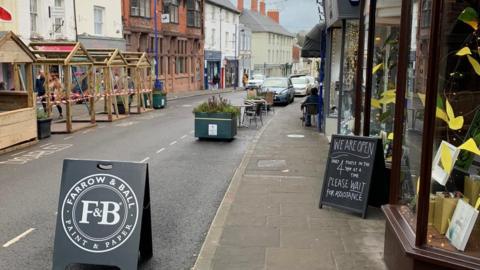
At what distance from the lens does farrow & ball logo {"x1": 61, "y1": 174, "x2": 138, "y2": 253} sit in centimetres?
484

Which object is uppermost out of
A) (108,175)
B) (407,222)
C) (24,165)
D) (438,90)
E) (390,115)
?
(438,90)

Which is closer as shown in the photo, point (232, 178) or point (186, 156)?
point (232, 178)

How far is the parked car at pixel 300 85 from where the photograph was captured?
130 feet

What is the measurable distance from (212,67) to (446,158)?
5064cm

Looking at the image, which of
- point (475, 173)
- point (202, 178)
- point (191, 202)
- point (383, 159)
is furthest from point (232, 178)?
point (475, 173)

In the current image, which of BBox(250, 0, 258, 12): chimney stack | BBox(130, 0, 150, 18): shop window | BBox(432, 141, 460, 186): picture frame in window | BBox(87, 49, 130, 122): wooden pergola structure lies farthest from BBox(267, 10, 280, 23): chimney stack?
BBox(432, 141, 460, 186): picture frame in window

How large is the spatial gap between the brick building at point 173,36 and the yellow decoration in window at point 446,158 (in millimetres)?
31610

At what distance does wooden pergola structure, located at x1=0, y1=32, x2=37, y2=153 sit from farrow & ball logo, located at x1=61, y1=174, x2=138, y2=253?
28.0 feet

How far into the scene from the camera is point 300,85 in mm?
40312

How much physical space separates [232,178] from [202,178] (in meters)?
0.62

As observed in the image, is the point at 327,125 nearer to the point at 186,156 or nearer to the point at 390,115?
the point at 186,156

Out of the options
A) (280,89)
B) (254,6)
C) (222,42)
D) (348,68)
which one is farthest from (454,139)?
(254,6)

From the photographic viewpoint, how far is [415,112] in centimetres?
507

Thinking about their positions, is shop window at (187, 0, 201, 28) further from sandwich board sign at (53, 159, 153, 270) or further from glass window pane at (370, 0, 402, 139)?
sandwich board sign at (53, 159, 153, 270)
